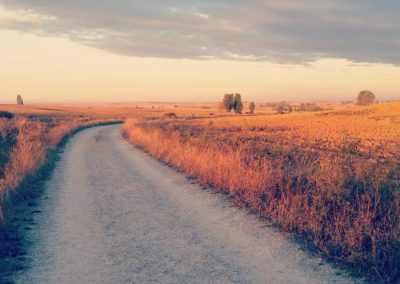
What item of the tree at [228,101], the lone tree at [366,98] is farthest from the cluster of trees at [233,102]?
the lone tree at [366,98]

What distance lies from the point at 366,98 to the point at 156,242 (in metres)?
142

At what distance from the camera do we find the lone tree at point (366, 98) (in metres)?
132

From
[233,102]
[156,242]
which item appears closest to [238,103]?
[233,102]

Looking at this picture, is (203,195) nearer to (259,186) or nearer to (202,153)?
(259,186)

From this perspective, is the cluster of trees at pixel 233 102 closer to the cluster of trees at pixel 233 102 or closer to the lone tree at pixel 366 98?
the cluster of trees at pixel 233 102

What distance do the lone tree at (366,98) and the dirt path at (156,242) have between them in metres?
136

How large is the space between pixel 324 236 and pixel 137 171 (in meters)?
9.39

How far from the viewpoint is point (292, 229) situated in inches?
284

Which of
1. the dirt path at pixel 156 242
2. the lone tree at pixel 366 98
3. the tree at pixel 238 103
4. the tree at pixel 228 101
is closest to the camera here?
the dirt path at pixel 156 242

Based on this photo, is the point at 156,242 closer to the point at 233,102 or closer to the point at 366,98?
the point at 233,102

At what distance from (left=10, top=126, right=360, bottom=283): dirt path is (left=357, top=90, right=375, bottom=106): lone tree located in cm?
13572

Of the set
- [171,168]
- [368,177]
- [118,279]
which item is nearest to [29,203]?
[118,279]

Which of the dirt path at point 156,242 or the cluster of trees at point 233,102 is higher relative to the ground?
the cluster of trees at point 233,102

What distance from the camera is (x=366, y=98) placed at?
437ft
